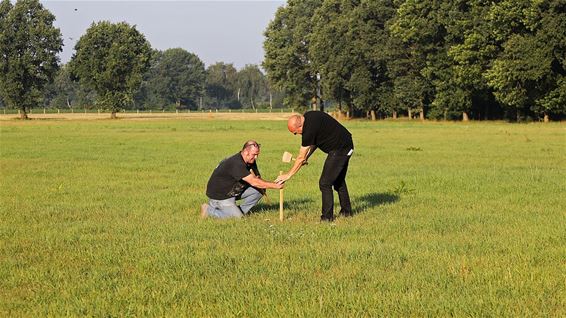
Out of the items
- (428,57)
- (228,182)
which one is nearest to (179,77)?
(428,57)

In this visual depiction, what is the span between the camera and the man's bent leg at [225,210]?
12438mm

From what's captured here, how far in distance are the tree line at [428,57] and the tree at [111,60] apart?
762 inches

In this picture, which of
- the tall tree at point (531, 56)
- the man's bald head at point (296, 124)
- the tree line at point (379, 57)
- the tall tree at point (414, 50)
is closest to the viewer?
the man's bald head at point (296, 124)

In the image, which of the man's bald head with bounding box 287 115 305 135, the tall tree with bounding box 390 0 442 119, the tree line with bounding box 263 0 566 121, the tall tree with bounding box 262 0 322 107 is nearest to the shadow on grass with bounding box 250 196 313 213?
the man's bald head with bounding box 287 115 305 135

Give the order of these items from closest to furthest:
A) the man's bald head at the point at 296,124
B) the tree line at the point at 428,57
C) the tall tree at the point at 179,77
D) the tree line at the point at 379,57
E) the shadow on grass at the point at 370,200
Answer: the man's bald head at the point at 296,124
the shadow on grass at the point at 370,200
the tree line at the point at 428,57
the tree line at the point at 379,57
the tall tree at the point at 179,77

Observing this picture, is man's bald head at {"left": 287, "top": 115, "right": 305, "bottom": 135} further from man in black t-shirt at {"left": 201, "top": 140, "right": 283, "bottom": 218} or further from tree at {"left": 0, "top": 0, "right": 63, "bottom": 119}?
tree at {"left": 0, "top": 0, "right": 63, "bottom": 119}

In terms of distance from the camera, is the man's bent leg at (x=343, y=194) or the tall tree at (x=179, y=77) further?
the tall tree at (x=179, y=77)

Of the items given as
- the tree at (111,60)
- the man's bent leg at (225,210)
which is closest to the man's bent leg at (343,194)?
the man's bent leg at (225,210)

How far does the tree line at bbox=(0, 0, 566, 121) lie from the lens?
196ft

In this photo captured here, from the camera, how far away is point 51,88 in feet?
585

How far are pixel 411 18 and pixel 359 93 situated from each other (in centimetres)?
1463

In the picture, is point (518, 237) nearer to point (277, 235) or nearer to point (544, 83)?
point (277, 235)

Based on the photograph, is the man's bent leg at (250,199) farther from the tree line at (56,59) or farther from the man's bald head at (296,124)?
the tree line at (56,59)

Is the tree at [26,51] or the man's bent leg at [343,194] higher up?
the tree at [26,51]
